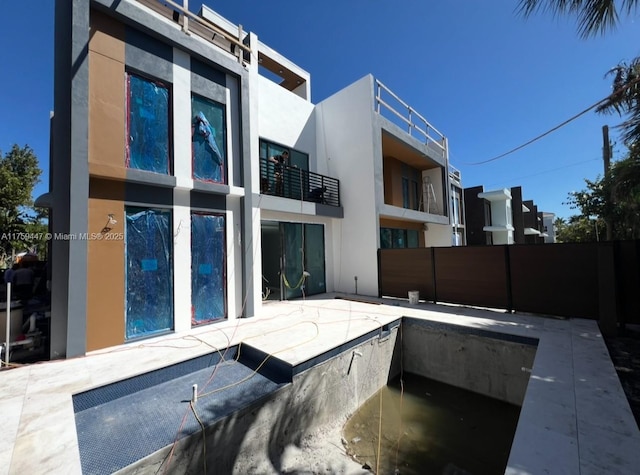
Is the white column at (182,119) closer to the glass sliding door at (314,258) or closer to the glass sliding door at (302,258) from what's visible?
the glass sliding door at (302,258)

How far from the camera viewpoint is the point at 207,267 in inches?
245

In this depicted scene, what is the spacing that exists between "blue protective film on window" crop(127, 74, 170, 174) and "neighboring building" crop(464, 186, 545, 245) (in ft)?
72.1

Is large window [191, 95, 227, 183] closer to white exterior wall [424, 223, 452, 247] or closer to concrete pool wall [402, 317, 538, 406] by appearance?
concrete pool wall [402, 317, 538, 406]

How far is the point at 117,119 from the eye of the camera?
5082 millimetres

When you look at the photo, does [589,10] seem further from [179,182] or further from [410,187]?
[410,187]

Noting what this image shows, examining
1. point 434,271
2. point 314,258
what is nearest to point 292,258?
point 314,258

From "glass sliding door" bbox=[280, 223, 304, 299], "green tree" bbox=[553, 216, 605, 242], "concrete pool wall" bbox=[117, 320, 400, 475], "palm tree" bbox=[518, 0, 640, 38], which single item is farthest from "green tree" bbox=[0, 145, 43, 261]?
"green tree" bbox=[553, 216, 605, 242]

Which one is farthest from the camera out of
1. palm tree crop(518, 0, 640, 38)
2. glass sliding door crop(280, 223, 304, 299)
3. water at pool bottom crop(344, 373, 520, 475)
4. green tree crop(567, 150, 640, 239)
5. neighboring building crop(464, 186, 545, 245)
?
neighboring building crop(464, 186, 545, 245)

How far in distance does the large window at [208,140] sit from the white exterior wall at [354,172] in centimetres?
469

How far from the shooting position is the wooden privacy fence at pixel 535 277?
543 cm

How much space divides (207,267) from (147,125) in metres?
3.29

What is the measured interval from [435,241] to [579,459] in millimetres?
13924

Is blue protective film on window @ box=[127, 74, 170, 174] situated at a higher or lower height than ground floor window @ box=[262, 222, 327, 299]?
higher

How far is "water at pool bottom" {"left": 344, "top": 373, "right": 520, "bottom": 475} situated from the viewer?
368 cm
